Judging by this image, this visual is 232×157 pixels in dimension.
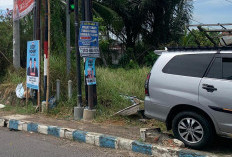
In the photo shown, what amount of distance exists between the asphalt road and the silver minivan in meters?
0.99

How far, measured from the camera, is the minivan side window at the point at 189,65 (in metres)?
5.16

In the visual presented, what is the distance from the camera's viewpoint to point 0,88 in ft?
35.9

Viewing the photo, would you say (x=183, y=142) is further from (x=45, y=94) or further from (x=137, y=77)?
(x=137, y=77)

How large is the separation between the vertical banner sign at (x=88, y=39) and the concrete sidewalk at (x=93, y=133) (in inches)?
73.6

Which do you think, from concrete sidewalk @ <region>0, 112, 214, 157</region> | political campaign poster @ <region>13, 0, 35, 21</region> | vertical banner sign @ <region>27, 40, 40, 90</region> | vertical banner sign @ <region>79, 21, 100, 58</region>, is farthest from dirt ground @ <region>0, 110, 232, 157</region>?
political campaign poster @ <region>13, 0, 35, 21</region>

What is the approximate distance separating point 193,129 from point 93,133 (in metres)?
2.18

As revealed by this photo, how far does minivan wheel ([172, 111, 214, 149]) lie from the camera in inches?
195

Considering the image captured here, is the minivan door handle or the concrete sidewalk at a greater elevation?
the minivan door handle

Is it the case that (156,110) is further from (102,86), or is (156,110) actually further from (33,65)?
(33,65)

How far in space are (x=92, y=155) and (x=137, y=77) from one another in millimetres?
5729

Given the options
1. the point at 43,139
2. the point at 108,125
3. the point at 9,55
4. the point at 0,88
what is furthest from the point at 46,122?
the point at 9,55

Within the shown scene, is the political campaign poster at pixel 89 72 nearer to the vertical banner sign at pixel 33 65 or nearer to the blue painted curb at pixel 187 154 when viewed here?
the vertical banner sign at pixel 33 65

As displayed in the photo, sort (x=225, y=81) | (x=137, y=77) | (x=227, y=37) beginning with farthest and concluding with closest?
(x=137, y=77) < (x=227, y=37) < (x=225, y=81)

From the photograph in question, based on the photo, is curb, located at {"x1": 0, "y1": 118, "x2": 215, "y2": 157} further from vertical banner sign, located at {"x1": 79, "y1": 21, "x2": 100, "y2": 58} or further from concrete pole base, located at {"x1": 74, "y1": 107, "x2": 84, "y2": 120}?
vertical banner sign, located at {"x1": 79, "y1": 21, "x2": 100, "y2": 58}
